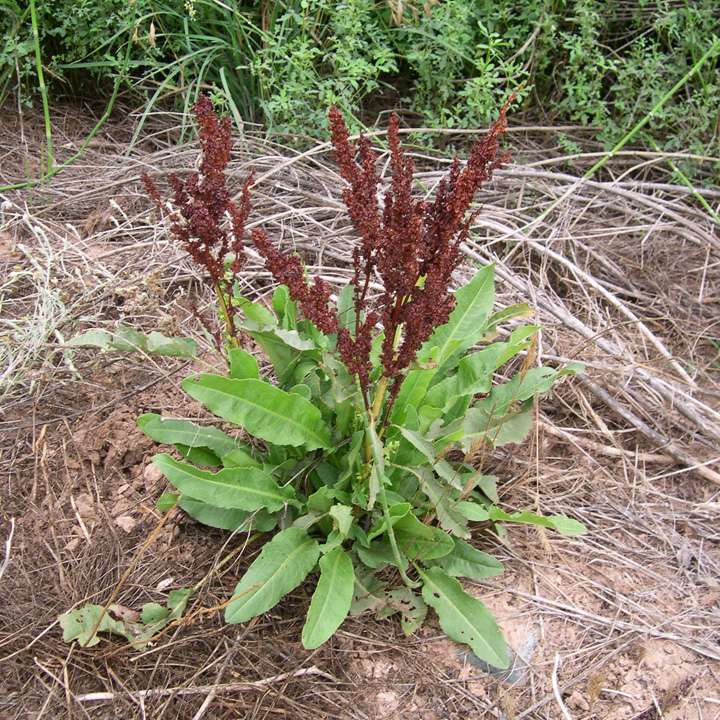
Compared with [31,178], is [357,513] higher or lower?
lower

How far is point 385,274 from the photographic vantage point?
187 cm

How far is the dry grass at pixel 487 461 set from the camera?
84.1 inches

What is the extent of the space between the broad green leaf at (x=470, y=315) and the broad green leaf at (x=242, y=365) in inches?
22.8

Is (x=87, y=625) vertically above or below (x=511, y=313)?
below

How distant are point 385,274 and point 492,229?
1899mm

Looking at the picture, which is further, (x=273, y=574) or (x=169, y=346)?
(x=169, y=346)

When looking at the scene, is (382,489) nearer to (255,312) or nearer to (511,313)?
(255,312)

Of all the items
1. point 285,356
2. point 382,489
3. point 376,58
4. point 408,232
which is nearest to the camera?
point 408,232

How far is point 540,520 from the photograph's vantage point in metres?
2.28

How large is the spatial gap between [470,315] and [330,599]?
1050 mm

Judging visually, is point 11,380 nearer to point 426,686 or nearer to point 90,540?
point 90,540

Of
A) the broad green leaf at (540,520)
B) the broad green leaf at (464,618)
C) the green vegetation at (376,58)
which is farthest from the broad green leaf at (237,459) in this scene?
the green vegetation at (376,58)

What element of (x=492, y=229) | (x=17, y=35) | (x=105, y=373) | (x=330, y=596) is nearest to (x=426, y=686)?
(x=330, y=596)

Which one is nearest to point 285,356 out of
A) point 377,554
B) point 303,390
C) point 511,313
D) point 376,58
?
point 303,390
